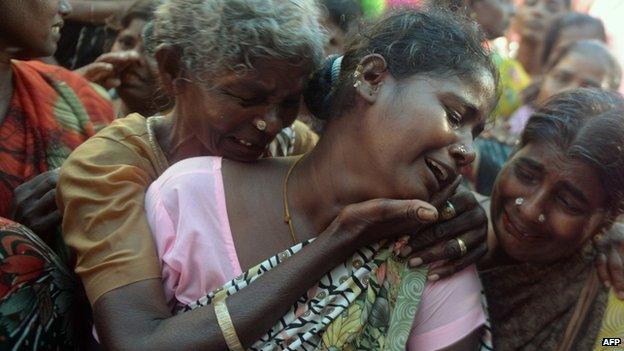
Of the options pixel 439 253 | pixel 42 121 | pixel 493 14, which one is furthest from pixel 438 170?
pixel 493 14

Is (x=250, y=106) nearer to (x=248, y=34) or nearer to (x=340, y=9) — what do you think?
(x=248, y=34)

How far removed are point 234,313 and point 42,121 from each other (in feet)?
4.78

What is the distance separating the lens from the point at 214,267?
2.28 meters

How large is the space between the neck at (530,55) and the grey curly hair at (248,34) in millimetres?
4869

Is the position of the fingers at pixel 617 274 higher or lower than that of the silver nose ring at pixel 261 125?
lower

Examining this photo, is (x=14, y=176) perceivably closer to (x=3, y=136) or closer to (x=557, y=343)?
(x=3, y=136)

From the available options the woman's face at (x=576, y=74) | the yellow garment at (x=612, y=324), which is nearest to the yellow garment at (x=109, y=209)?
the yellow garment at (x=612, y=324)

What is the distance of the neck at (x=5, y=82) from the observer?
10.5ft

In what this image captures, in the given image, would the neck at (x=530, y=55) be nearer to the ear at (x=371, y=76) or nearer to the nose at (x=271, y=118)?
the nose at (x=271, y=118)

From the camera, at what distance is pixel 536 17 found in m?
7.39

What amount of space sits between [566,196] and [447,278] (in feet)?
2.11

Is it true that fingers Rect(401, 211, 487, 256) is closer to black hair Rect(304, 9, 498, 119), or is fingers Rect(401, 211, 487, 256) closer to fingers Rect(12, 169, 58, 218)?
black hair Rect(304, 9, 498, 119)

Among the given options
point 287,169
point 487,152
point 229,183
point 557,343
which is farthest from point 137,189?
point 487,152

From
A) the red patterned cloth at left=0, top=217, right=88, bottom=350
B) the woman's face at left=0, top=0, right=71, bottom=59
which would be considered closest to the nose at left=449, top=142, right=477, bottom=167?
the red patterned cloth at left=0, top=217, right=88, bottom=350
